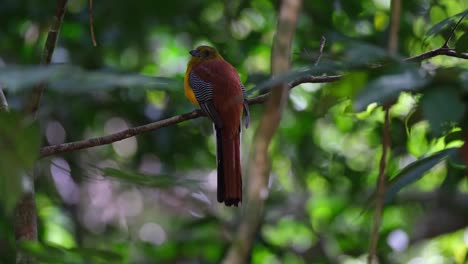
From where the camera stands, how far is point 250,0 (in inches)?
241

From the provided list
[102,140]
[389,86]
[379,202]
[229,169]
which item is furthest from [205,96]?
[389,86]

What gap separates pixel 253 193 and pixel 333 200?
4.84 m

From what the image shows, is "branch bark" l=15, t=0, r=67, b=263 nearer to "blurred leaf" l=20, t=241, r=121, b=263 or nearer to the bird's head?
"blurred leaf" l=20, t=241, r=121, b=263

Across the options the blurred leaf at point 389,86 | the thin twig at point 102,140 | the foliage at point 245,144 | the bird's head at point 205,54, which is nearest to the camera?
the blurred leaf at point 389,86

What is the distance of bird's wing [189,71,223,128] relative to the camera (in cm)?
414

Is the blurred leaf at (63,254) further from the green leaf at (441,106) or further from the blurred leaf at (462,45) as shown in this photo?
the blurred leaf at (462,45)

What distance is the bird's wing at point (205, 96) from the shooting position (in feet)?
13.6

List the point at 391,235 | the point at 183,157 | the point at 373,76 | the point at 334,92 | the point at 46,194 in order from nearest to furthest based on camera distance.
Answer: the point at 373,76, the point at 334,92, the point at 391,235, the point at 46,194, the point at 183,157

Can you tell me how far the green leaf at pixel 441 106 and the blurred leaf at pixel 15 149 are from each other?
89cm

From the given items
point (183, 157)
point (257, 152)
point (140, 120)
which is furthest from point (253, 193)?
point (183, 157)

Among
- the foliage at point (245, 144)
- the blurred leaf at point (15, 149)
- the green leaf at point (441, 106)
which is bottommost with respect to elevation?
the foliage at point (245, 144)

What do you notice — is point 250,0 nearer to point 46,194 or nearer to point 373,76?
point 46,194

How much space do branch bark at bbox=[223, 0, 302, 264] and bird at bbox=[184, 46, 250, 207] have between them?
5.41 ft

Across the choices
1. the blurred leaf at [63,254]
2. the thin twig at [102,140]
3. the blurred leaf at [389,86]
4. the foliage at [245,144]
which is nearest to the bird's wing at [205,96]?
the foliage at [245,144]
